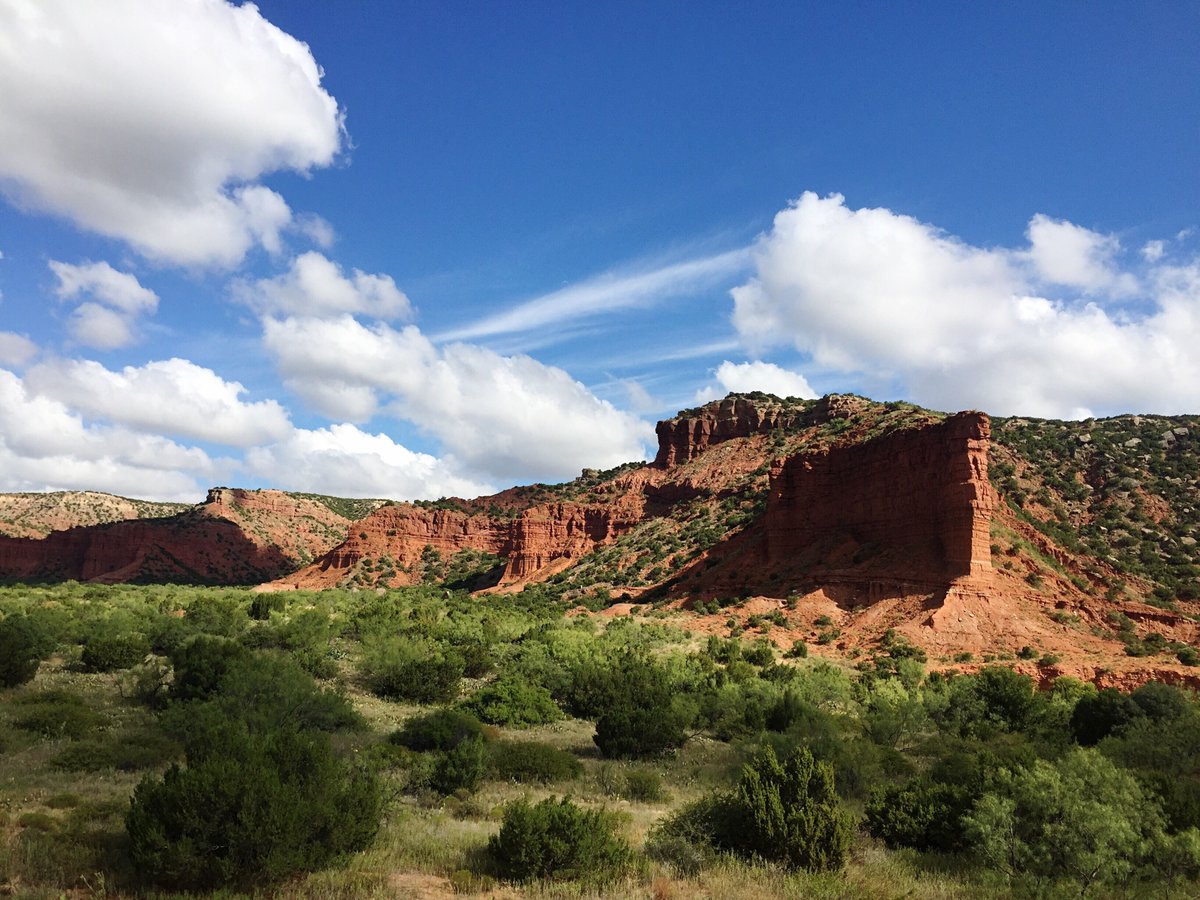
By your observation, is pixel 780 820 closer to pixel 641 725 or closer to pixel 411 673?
pixel 641 725

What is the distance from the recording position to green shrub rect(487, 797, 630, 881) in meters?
8.52

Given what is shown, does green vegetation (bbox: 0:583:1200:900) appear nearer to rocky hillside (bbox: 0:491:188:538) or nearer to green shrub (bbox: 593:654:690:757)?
green shrub (bbox: 593:654:690:757)

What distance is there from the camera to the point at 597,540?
8312 cm

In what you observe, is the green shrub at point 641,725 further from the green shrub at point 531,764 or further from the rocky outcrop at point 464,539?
the rocky outcrop at point 464,539

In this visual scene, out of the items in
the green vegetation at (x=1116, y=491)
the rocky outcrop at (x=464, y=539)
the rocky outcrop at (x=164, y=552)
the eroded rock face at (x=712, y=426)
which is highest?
the eroded rock face at (x=712, y=426)

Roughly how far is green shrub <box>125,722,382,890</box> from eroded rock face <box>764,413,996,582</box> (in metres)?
35.5

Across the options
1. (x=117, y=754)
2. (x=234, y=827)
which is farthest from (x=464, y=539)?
(x=234, y=827)

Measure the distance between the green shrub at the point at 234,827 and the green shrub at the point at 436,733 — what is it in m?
7.62

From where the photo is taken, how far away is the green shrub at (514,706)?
2102 centimetres

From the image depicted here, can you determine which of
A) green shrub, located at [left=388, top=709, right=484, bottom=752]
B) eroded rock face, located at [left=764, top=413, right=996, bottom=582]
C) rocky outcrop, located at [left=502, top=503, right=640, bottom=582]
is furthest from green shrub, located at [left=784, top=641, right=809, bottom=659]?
rocky outcrop, located at [left=502, top=503, right=640, bottom=582]

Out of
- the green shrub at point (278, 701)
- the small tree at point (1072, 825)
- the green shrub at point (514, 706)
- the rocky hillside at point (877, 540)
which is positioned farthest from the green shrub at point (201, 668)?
the rocky hillside at point (877, 540)

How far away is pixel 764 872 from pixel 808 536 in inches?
1716

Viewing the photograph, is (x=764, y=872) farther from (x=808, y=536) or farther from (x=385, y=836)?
(x=808, y=536)

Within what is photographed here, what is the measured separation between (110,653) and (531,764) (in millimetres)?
17365
